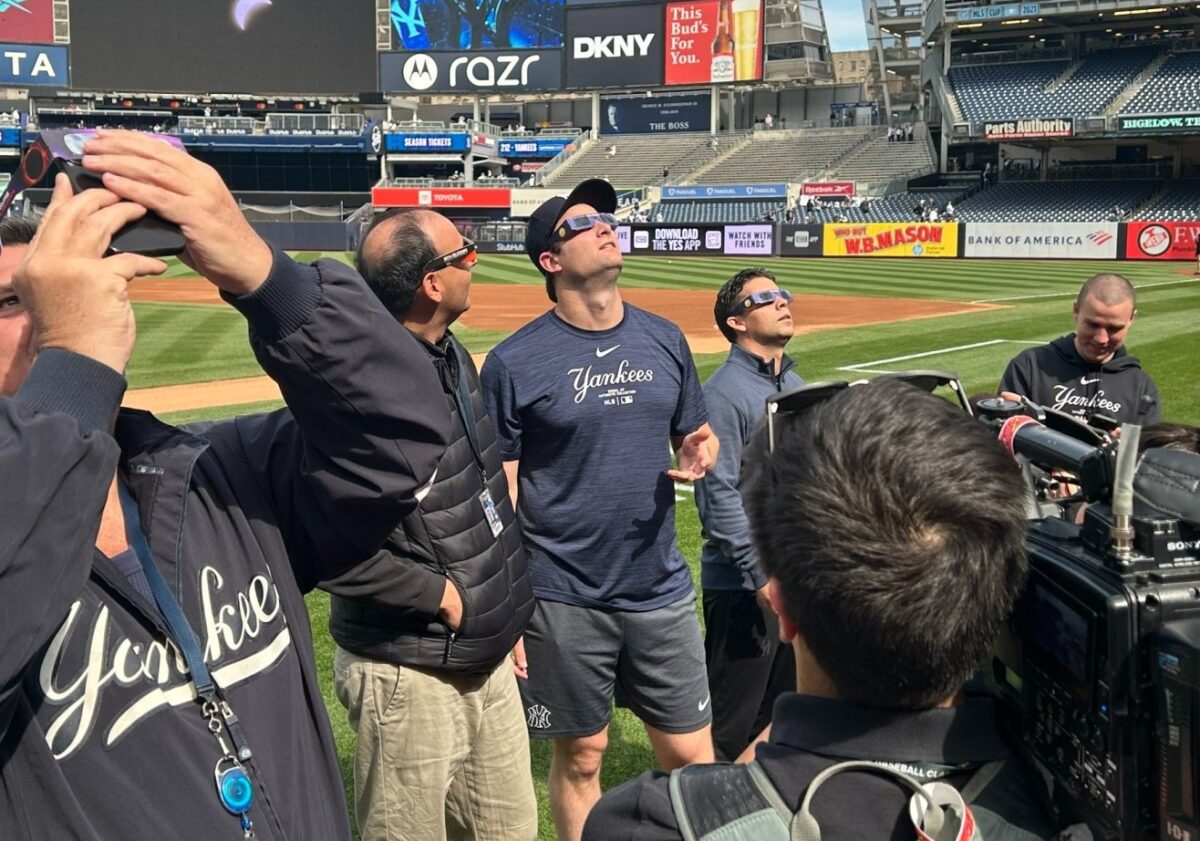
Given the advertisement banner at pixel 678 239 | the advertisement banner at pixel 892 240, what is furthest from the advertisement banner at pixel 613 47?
the advertisement banner at pixel 892 240

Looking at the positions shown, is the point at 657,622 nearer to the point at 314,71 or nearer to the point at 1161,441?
the point at 1161,441

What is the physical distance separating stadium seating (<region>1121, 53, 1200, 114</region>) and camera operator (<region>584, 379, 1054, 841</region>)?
157 feet

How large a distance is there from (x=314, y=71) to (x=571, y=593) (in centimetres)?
6438

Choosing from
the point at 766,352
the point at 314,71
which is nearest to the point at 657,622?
the point at 766,352

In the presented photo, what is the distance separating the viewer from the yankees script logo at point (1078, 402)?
541 cm

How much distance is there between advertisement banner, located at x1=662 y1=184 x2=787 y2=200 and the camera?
171 ft

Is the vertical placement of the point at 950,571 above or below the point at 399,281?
below

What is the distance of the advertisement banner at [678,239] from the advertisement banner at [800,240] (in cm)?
241

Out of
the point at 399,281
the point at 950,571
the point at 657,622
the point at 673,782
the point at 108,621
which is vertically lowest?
the point at 657,622

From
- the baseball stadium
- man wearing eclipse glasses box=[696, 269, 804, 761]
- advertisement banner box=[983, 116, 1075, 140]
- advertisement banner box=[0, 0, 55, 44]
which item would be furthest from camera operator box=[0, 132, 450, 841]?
advertisement banner box=[0, 0, 55, 44]

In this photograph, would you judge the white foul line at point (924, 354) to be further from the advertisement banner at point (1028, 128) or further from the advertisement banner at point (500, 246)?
the advertisement banner at point (500, 246)

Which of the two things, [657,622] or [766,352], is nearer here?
[657,622]

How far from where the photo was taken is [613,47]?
62750 mm

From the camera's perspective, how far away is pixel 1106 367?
18.3 feet
